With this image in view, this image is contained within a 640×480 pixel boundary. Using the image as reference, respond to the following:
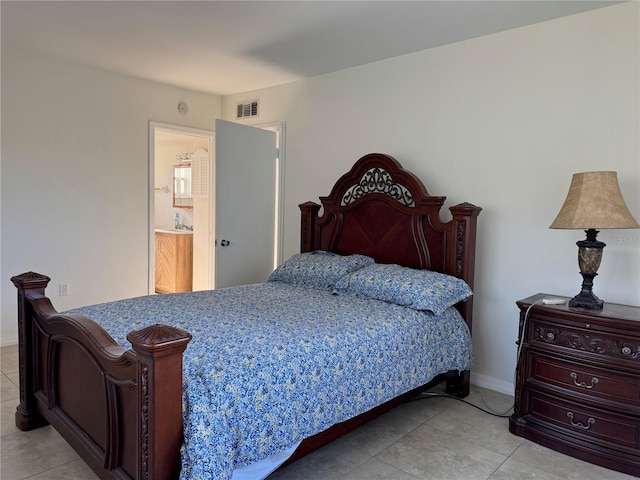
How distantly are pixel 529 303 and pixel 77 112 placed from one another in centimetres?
408

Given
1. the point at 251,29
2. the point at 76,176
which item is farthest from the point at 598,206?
the point at 76,176

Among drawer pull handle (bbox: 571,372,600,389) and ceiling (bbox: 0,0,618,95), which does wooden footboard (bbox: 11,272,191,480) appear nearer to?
ceiling (bbox: 0,0,618,95)

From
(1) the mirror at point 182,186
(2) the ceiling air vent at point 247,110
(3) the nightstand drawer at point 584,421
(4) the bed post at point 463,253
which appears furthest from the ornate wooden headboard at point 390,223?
(1) the mirror at point 182,186

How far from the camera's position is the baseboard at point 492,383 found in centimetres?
317

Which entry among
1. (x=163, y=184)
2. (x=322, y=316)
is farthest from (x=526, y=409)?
(x=163, y=184)

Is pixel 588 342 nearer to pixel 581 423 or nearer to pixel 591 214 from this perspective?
pixel 581 423

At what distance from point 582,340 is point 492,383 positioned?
1028 millimetres

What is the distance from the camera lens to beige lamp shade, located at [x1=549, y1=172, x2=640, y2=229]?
231 centimetres

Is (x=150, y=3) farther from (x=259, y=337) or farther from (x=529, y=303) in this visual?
(x=529, y=303)

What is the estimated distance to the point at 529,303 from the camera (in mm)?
2555

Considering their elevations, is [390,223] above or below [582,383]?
above

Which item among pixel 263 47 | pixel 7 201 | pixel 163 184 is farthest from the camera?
pixel 163 184

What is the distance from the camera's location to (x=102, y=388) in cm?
183

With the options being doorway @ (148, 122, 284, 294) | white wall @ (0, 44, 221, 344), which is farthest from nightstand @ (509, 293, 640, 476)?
white wall @ (0, 44, 221, 344)
